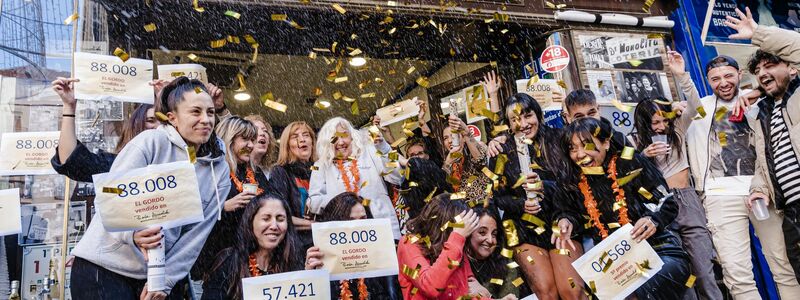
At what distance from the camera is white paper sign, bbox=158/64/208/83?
14.7 ft

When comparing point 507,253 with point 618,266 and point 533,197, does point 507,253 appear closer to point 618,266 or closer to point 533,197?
point 533,197

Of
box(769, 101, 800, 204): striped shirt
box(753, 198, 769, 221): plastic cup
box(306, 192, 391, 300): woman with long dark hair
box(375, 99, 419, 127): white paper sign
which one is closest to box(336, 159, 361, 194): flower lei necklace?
box(306, 192, 391, 300): woman with long dark hair

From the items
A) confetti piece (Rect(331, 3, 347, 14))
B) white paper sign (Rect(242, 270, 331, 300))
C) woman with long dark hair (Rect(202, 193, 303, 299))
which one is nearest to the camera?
white paper sign (Rect(242, 270, 331, 300))

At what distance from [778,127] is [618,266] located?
1.78m

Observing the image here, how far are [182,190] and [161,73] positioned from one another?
157 cm

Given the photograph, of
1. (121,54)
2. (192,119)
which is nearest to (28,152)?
(121,54)

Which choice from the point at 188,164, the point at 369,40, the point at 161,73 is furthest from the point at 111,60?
the point at 369,40

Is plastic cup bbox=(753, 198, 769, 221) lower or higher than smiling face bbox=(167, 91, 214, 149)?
lower

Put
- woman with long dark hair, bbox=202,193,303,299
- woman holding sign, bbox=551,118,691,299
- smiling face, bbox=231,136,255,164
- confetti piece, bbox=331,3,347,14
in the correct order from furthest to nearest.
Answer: confetti piece, bbox=331,3,347,14 < smiling face, bbox=231,136,255,164 < woman holding sign, bbox=551,118,691,299 < woman with long dark hair, bbox=202,193,303,299

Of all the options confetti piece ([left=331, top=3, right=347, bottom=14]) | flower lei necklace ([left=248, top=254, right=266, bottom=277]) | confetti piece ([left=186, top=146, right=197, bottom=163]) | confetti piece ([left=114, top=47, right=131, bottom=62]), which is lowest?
flower lei necklace ([left=248, top=254, right=266, bottom=277])

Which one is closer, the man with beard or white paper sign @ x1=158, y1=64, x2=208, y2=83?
the man with beard

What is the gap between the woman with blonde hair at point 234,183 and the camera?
369cm

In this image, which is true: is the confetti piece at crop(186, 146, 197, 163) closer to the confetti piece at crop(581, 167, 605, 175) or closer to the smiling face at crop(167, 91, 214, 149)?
the smiling face at crop(167, 91, 214, 149)

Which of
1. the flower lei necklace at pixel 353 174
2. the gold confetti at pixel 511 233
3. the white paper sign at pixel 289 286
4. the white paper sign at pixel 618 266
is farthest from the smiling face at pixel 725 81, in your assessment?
the white paper sign at pixel 289 286
